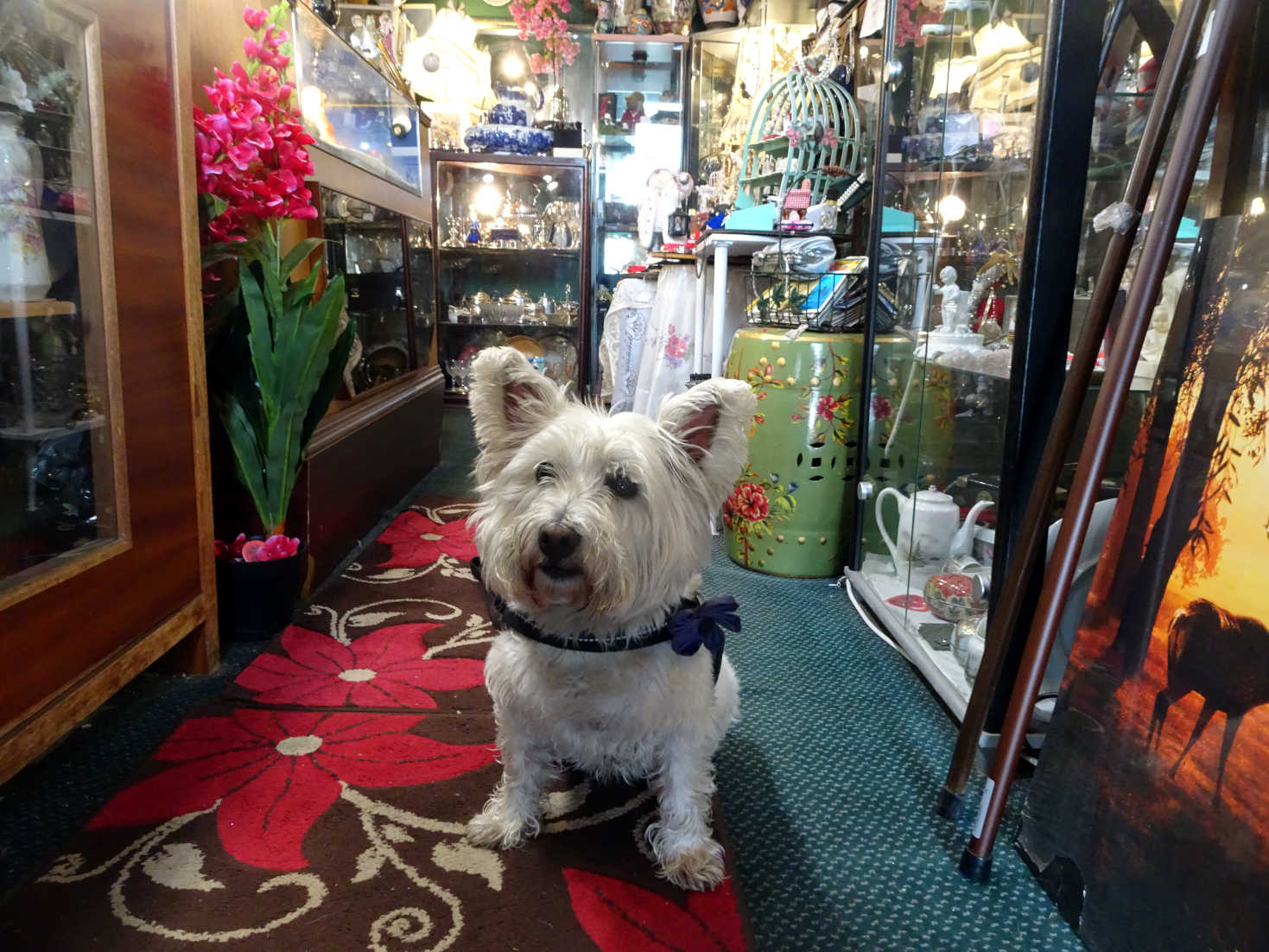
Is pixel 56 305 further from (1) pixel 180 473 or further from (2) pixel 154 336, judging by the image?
(1) pixel 180 473

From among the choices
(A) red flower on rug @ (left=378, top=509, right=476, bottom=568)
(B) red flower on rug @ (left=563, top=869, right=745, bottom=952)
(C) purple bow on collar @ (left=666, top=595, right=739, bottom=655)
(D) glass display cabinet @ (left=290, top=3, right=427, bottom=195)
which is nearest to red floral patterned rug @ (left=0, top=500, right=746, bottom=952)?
(B) red flower on rug @ (left=563, top=869, right=745, bottom=952)

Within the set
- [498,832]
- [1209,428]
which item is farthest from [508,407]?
[1209,428]

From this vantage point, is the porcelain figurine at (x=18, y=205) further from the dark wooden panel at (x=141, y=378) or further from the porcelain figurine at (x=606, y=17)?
the porcelain figurine at (x=606, y=17)

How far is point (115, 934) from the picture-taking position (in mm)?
1066

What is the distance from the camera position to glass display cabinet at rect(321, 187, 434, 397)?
2.60m

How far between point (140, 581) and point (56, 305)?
536mm

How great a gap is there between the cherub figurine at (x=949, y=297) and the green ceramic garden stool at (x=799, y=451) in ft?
1.68

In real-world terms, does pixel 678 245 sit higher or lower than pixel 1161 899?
higher

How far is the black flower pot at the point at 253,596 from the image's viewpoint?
197 centimetres

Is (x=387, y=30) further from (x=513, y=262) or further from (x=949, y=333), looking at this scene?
(x=949, y=333)

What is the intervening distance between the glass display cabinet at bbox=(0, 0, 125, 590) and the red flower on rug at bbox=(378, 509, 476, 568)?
3.90ft

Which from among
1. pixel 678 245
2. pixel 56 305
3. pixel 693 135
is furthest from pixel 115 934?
pixel 693 135

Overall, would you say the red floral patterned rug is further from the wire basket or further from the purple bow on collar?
the wire basket

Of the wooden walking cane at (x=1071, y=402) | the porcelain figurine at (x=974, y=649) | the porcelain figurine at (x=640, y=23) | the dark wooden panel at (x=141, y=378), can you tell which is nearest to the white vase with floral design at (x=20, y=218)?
the dark wooden panel at (x=141, y=378)
